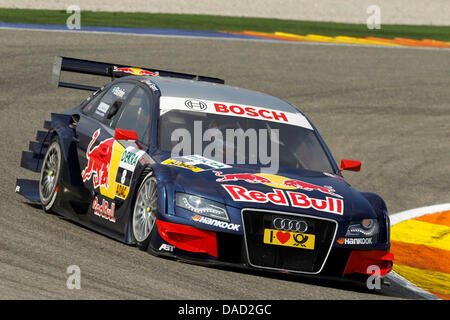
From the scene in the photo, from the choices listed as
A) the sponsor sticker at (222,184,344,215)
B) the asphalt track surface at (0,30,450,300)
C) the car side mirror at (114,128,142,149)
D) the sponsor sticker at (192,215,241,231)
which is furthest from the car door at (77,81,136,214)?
the sponsor sticker at (222,184,344,215)

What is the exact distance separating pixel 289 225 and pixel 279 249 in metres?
0.18

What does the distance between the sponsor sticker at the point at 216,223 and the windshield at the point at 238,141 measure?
96 cm

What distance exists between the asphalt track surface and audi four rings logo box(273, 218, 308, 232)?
1.23ft

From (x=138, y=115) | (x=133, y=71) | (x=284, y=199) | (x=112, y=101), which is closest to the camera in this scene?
(x=284, y=199)

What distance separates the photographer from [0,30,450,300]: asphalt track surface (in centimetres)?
645

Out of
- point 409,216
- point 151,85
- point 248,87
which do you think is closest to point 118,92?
point 151,85

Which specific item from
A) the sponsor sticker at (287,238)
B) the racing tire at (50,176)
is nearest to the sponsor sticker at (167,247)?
the sponsor sticker at (287,238)

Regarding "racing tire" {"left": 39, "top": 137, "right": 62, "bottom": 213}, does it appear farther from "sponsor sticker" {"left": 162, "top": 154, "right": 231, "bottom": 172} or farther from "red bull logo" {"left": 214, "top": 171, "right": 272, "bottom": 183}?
"red bull logo" {"left": 214, "top": 171, "right": 272, "bottom": 183}

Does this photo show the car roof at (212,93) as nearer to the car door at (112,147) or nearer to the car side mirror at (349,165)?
the car door at (112,147)

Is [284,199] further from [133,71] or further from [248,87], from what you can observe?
[248,87]

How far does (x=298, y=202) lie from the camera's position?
7121mm

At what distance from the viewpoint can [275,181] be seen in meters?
7.46

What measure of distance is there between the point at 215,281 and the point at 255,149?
5.74 ft

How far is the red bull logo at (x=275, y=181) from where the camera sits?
7363mm
